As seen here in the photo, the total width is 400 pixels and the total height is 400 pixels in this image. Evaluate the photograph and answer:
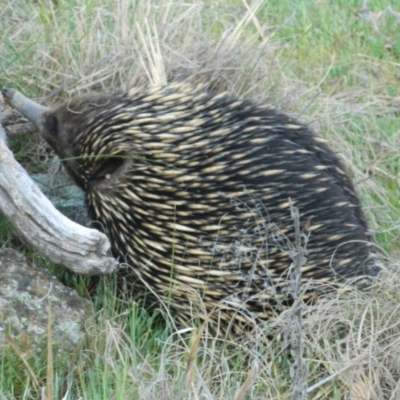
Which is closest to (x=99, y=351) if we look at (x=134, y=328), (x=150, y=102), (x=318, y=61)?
(x=134, y=328)

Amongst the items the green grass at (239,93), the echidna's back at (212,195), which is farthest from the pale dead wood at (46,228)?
the echidna's back at (212,195)

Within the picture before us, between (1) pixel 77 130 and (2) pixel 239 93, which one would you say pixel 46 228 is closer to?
(1) pixel 77 130

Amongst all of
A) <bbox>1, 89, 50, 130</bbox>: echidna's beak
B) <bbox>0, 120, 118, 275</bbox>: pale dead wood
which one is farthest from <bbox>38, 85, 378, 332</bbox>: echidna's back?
<bbox>0, 120, 118, 275</bbox>: pale dead wood

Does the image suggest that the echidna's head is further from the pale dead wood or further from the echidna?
the pale dead wood

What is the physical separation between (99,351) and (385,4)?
147 inches

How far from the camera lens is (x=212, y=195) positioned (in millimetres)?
3816

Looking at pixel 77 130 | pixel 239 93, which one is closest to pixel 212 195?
pixel 77 130

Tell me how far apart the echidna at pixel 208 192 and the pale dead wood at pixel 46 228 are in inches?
12.2

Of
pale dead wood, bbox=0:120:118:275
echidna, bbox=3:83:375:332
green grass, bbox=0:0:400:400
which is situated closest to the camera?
green grass, bbox=0:0:400:400

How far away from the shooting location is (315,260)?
379 cm

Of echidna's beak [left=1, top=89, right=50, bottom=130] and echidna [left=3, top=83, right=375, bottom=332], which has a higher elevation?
echidna's beak [left=1, top=89, right=50, bottom=130]

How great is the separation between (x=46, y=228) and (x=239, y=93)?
1777 mm

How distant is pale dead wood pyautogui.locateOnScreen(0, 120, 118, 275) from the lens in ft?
11.5

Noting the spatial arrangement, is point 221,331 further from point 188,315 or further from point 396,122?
point 396,122
